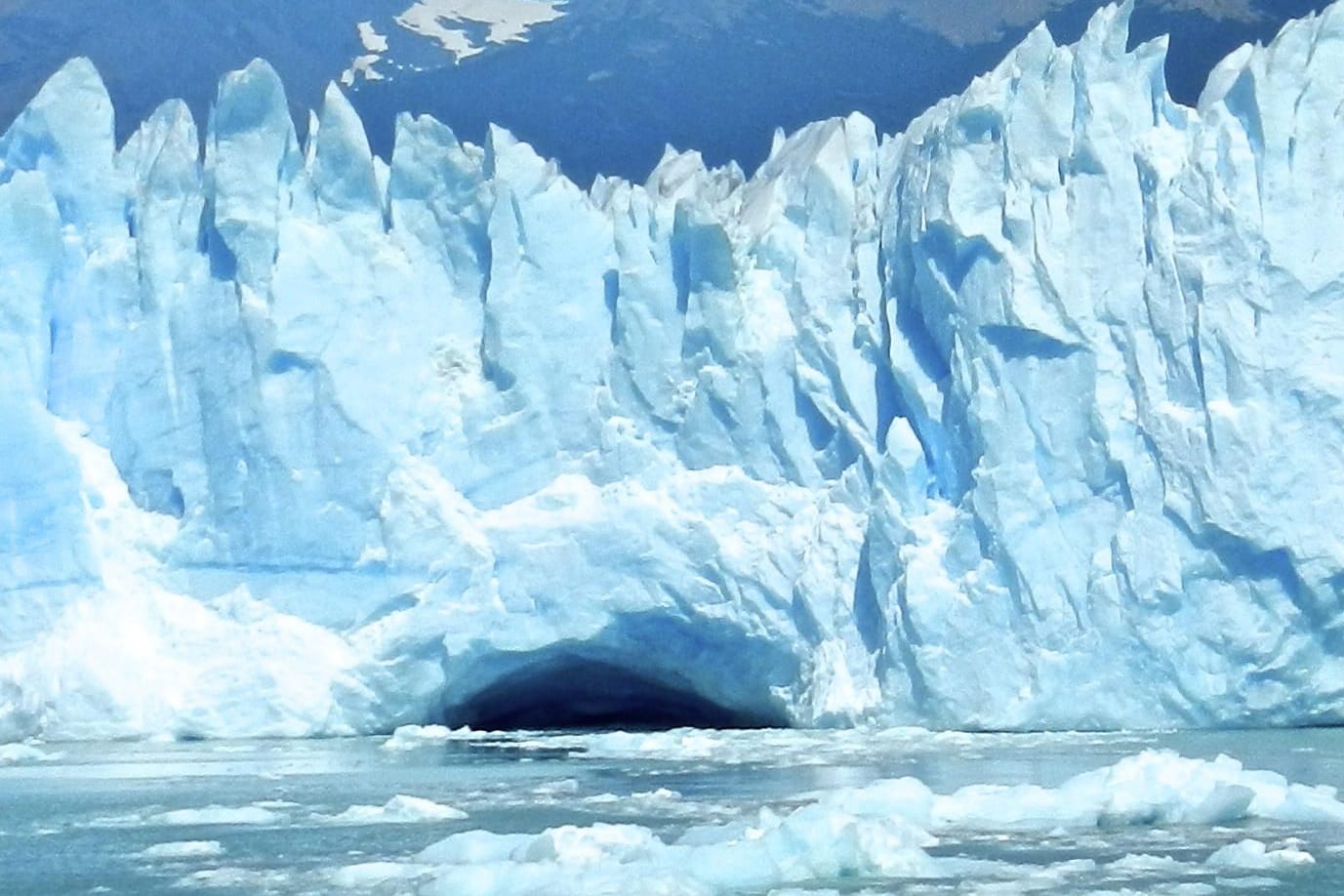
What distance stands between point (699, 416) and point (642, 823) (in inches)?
326

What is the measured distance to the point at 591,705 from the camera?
20.5 m

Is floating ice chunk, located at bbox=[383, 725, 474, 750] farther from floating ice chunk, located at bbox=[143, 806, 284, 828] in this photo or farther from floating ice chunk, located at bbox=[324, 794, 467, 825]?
floating ice chunk, located at bbox=[324, 794, 467, 825]

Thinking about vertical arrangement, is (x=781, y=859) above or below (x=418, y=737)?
below

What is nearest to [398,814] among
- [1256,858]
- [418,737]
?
[1256,858]

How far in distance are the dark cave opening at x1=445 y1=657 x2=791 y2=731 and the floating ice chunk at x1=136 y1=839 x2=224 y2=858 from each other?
9037mm

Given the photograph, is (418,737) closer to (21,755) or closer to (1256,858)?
(21,755)

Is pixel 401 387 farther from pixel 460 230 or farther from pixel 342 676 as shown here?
pixel 342 676

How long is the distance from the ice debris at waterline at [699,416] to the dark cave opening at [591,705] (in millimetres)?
275

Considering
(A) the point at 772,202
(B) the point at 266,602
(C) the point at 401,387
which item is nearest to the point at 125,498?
(B) the point at 266,602

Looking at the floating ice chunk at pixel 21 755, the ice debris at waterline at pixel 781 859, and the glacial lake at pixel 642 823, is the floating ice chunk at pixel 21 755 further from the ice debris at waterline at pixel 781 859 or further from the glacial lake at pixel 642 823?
the ice debris at waterline at pixel 781 859

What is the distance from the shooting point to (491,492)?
1670 centimetres

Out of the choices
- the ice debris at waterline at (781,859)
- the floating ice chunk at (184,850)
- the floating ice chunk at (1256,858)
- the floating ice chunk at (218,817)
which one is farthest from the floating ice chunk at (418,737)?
the floating ice chunk at (1256,858)

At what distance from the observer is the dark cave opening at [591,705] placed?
1786cm

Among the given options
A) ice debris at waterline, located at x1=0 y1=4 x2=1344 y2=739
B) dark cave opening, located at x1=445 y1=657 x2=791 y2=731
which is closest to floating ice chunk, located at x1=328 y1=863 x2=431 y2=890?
ice debris at waterline, located at x1=0 y1=4 x2=1344 y2=739
